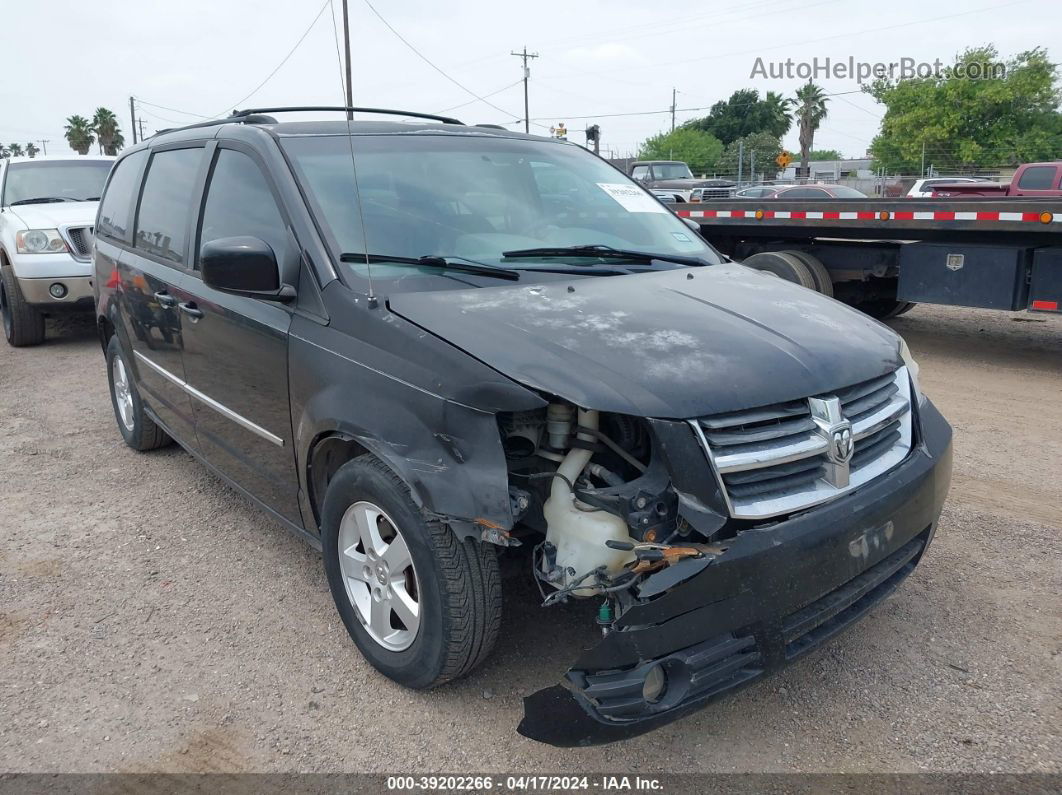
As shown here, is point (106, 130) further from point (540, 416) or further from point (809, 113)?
A: point (540, 416)

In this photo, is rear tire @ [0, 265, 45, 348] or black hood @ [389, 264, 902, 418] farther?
rear tire @ [0, 265, 45, 348]

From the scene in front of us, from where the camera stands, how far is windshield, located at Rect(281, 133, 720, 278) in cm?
311

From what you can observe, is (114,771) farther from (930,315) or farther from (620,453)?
(930,315)

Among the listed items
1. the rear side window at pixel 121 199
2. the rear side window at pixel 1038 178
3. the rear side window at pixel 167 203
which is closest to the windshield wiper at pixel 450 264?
the rear side window at pixel 167 203

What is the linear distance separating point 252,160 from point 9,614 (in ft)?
6.72

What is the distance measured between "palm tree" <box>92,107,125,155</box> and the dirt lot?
7181cm

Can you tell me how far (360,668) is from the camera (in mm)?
2967

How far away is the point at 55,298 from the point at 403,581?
7247 mm

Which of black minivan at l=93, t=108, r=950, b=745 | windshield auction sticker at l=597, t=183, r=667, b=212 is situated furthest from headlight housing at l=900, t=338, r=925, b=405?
windshield auction sticker at l=597, t=183, r=667, b=212

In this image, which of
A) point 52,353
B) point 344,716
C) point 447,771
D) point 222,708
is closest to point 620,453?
point 447,771

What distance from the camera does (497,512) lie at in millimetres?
2305

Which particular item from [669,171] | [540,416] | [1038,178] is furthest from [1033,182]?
[540,416]

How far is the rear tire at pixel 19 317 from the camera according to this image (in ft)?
27.9

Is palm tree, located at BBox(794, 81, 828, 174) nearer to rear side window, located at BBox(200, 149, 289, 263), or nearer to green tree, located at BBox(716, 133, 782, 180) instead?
green tree, located at BBox(716, 133, 782, 180)
